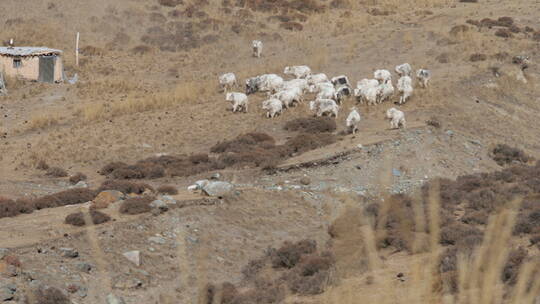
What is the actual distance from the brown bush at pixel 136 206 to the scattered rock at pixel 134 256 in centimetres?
210

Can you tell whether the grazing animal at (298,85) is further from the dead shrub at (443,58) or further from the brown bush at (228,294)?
→ the brown bush at (228,294)

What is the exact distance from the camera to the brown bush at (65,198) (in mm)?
19594

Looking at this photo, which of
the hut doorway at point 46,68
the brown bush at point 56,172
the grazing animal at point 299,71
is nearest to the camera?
the brown bush at point 56,172

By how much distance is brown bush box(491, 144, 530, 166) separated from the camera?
26562 mm

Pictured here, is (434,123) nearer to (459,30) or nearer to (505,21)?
(459,30)

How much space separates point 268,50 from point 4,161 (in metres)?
22.4

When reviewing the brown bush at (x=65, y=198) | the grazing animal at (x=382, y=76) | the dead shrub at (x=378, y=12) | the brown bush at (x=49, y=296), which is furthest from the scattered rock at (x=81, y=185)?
the dead shrub at (x=378, y=12)

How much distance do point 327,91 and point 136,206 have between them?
15.8 metres

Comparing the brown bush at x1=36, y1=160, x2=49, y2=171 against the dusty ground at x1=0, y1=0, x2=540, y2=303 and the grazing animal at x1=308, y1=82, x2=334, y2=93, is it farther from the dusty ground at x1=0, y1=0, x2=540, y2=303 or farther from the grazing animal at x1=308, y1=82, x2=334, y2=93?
the grazing animal at x1=308, y1=82, x2=334, y2=93

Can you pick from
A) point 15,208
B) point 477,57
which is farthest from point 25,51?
point 477,57

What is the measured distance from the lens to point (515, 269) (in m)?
12.4

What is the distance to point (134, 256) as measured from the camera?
15875 millimetres

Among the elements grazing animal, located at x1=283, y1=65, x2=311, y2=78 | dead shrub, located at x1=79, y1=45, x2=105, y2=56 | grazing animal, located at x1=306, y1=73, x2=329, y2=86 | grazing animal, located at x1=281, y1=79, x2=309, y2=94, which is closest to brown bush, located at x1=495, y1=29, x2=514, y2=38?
grazing animal, located at x1=283, y1=65, x2=311, y2=78

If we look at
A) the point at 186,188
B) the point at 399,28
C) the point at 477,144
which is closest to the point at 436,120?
the point at 477,144
